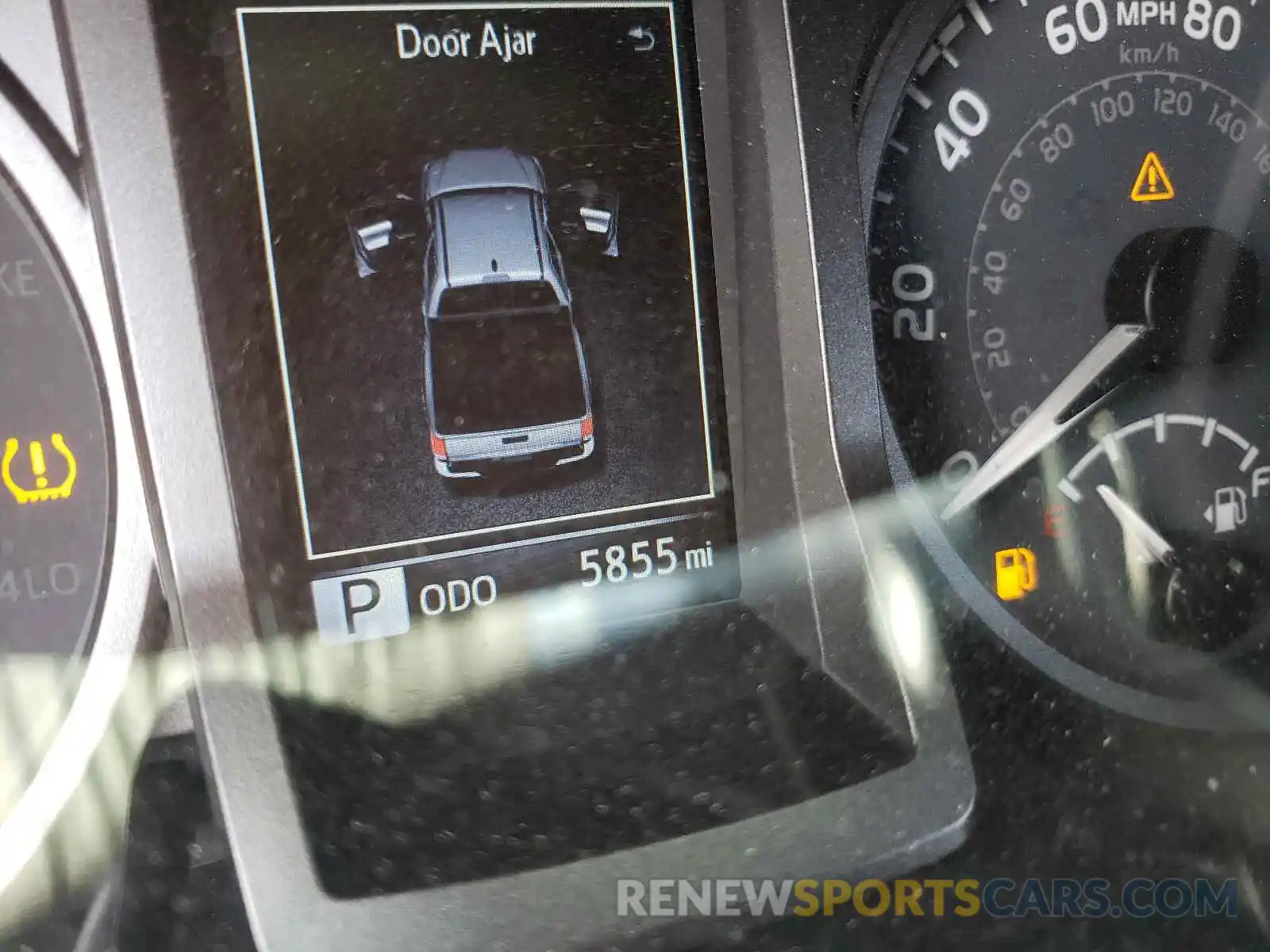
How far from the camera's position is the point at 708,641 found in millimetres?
1054

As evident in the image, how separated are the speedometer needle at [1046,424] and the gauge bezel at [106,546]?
656mm

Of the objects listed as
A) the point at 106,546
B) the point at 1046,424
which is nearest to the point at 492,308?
the point at 106,546

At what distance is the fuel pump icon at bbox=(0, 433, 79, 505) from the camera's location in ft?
2.81

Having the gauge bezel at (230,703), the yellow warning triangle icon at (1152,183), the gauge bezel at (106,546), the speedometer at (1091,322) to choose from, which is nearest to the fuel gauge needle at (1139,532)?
the speedometer at (1091,322)

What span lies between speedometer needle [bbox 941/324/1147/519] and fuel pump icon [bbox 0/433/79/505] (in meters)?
0.69

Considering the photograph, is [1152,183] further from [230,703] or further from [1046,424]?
[230,703]

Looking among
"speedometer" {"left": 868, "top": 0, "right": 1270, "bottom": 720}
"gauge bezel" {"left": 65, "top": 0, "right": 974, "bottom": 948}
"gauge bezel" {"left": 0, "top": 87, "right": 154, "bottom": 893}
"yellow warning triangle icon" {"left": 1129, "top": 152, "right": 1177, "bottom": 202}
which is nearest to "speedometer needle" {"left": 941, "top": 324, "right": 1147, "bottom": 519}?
"speedometer" {"left": 868, "top": 0, "right": 1270, "bottom": 720}

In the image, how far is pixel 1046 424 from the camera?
44.3 inches

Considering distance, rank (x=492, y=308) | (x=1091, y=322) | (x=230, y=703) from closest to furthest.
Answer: (x=230, y=703)
(x=492, y=308)
(x=1091, y=322)

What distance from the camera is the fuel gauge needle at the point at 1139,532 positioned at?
3.77ft

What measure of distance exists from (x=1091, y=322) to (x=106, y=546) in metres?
0.82

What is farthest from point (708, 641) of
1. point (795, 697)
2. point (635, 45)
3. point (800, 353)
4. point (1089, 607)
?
point (635, 45)

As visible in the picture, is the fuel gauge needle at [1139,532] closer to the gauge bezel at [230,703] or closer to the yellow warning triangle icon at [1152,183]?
the yellow warning triangle icon at [1152,183]

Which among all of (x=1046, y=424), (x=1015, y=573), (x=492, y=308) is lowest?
(x=1015, y=573)
